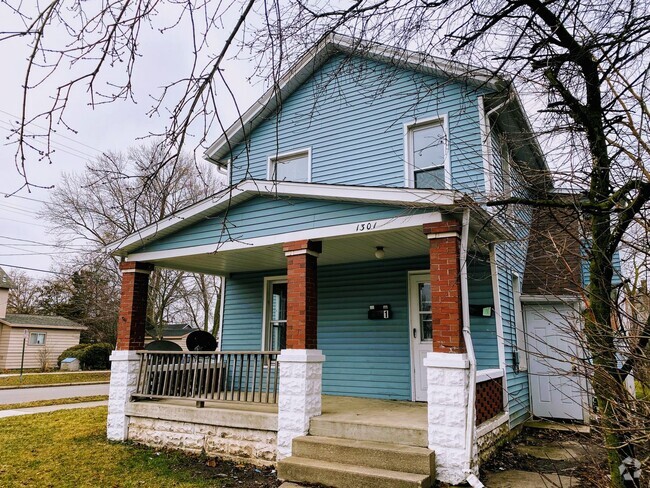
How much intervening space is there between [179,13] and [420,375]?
6716 millimetres

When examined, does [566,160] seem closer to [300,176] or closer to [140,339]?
[300,176]

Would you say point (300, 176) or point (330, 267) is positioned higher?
point (300, 176)

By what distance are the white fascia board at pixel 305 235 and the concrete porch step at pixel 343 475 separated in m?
2.65

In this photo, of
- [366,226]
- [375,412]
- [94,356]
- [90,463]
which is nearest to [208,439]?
[90,463]

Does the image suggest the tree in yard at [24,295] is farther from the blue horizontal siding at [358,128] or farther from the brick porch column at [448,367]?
the brick porch column at [448,367]

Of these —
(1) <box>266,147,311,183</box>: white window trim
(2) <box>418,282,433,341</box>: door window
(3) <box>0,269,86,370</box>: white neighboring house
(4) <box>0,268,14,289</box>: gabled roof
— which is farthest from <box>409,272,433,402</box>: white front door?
(4) <box>0,268,14,289</box>: gabled roof

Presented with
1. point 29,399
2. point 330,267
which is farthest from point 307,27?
point 29,399

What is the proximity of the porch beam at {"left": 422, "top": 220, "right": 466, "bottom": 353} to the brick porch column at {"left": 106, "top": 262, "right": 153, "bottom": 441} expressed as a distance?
4947 mm

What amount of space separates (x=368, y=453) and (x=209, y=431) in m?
2.77

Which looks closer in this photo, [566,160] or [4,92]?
[4,92]

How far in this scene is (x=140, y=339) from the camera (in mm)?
7797

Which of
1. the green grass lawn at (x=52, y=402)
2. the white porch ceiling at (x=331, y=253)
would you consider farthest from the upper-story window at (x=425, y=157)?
the green grass lawn at (x=52, y=402)

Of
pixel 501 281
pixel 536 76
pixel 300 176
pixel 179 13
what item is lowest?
pixel 501 281

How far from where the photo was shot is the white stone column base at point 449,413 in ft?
15.8
